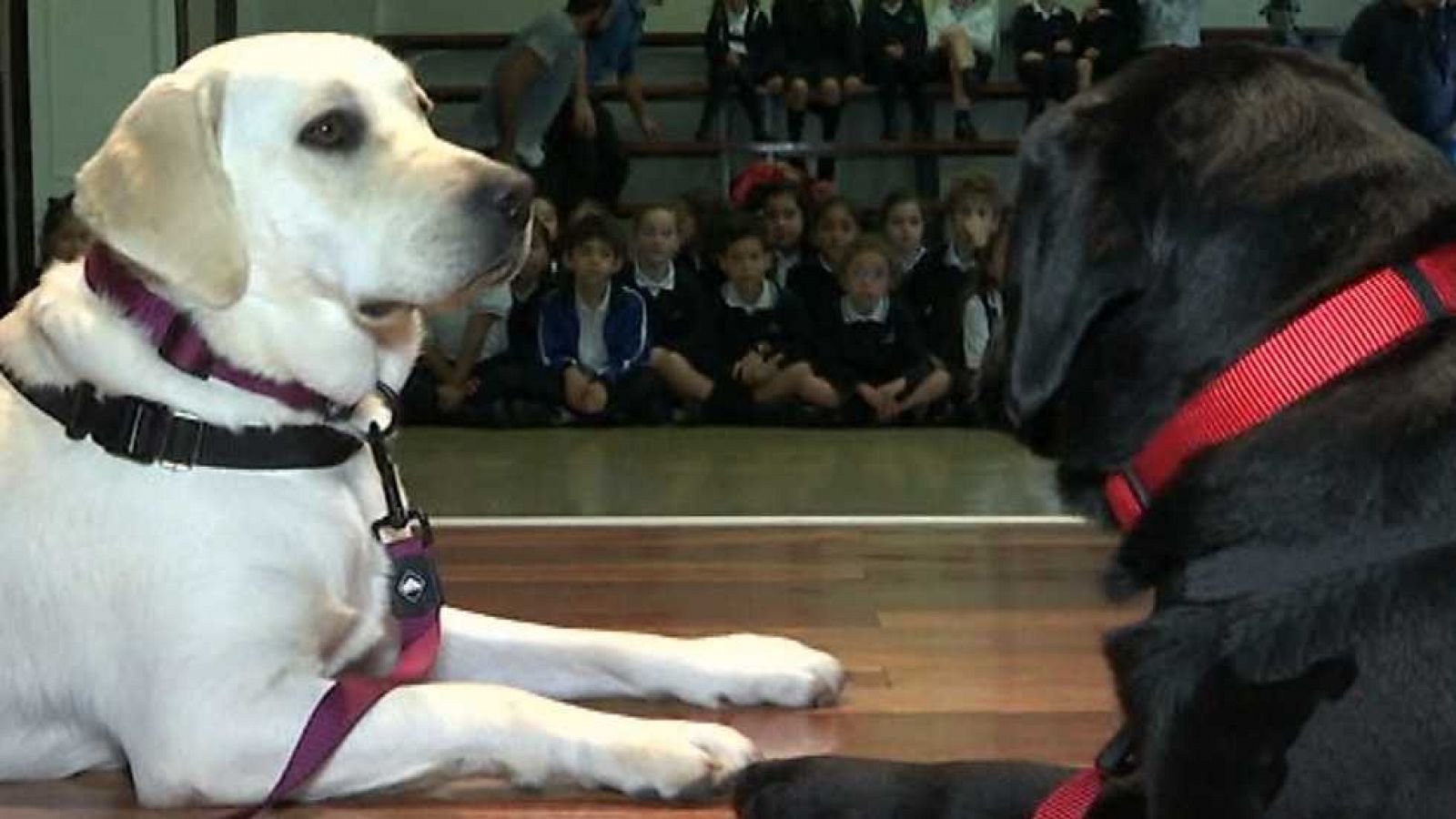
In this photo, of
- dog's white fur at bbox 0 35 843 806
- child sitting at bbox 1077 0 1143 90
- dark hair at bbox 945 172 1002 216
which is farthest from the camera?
dark hair at bbox 945 172 1002 216

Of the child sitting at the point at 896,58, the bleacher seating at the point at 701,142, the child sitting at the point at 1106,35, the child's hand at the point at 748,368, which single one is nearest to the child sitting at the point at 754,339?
the child's hand at the point at 748,368

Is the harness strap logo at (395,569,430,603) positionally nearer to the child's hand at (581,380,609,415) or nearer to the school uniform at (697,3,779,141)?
the child's hand at (581,380,609,415)

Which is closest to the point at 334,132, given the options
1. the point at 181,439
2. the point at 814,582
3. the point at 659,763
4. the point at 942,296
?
the point at 181,439

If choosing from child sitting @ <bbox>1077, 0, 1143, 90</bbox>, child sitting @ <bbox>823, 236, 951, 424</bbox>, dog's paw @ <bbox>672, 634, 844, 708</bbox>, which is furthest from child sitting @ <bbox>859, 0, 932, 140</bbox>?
dog's paw @ <bbox>672, 634, 844, 708</bbox>

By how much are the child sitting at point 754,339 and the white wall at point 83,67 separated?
1.67 metres

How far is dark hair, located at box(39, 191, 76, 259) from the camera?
16.3 ft

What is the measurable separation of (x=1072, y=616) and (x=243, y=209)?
1162mm

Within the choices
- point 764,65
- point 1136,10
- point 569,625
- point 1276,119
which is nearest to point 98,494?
point 569,625

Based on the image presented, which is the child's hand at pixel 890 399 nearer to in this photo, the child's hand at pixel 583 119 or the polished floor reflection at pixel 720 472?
the polished floor reflection at pixel 720 472

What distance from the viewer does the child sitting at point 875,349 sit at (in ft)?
18.8

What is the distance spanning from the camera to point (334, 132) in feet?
6.01

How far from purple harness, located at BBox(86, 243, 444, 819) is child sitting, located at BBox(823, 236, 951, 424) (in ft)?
12.6

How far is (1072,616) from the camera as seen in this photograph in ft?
8.20

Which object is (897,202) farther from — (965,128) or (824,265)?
(965,128)
